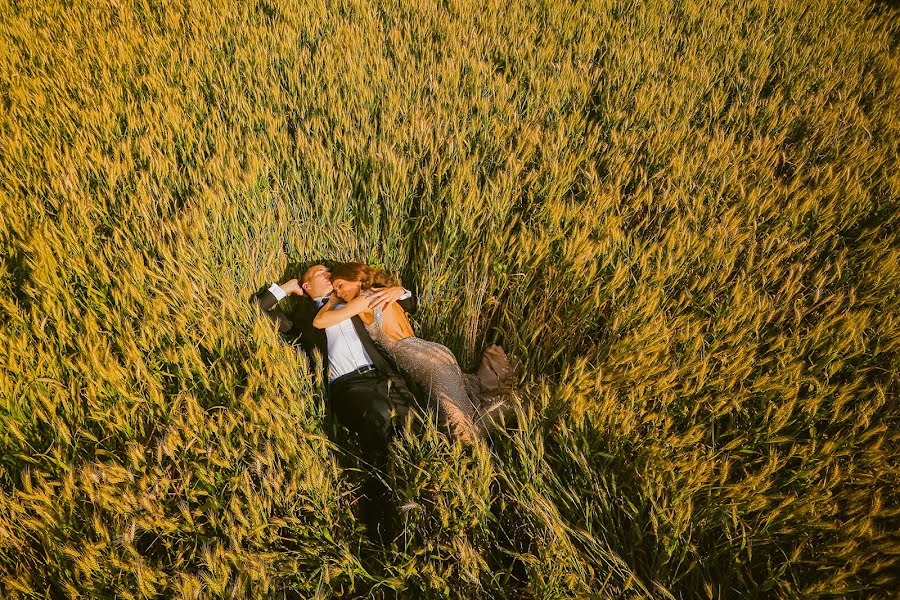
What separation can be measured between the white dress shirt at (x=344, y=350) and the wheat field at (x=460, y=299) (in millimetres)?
187

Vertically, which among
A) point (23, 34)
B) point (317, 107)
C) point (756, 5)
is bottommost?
point (317, 107)

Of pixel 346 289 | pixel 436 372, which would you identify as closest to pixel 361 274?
pixel 346 289

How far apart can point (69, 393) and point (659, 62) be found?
3.54m

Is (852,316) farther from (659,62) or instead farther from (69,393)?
(659,62)

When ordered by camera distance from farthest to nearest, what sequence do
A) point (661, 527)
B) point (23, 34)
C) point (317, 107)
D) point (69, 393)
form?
point (23, 34) → point (317, 107) → point (69, 393) → point (661, 527)

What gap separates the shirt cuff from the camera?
1.60 metres

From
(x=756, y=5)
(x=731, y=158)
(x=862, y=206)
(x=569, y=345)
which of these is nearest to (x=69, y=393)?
(x=569, y=345)

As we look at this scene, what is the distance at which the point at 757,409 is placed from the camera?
3.51 ft

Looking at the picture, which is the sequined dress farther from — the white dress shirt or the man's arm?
the man's arm

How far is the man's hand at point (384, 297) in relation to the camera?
1.52 meters

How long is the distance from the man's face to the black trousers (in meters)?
0.41

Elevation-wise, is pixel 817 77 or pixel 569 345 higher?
pixel 817 77

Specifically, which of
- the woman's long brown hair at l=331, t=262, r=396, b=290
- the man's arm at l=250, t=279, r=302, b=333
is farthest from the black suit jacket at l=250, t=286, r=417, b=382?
the woman's long brown hair at l=331, t=262, r=396, b=290

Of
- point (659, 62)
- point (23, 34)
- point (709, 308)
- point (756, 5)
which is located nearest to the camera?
point (709, 308)
